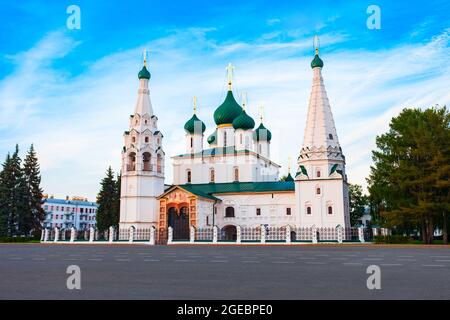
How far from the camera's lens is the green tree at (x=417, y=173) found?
3250cm

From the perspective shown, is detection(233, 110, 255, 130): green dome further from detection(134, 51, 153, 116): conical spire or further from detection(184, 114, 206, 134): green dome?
detection(134, 51, 153, 116): conical spire

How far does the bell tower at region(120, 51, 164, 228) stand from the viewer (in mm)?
46969

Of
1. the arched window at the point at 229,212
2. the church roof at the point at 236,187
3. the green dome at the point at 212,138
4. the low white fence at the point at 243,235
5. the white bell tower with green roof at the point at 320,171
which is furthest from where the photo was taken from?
the green dome at the point at 212,138

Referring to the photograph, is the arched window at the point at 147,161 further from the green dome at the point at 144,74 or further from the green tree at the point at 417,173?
the green tree at the point at 417,173

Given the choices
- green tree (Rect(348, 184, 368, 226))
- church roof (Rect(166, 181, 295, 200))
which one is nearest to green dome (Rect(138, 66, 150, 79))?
church roof (Rect(166, 181, 295, 200))

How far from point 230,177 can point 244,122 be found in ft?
23.6

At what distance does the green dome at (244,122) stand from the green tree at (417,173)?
19.5m

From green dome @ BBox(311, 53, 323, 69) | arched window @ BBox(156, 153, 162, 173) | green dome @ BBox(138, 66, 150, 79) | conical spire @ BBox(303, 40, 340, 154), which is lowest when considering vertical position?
arched window @ BBox(156, 153, 162, 173)

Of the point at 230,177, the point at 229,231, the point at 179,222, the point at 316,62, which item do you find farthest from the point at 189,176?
the point at 316,62

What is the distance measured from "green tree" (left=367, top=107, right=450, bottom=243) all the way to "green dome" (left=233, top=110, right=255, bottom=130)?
64.1 feet

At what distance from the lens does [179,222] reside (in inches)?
1766

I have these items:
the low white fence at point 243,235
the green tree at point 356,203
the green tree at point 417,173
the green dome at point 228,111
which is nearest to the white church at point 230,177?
the green dome at point 228,111

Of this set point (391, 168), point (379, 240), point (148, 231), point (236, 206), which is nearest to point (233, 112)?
point (236, 206)
